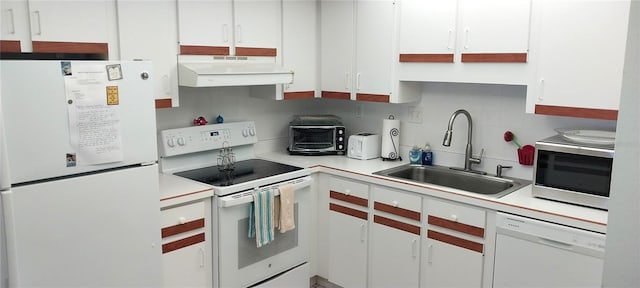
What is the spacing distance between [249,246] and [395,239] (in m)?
0.88

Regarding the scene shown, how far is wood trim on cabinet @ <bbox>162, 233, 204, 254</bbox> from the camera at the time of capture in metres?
2.70

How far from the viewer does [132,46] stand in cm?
278

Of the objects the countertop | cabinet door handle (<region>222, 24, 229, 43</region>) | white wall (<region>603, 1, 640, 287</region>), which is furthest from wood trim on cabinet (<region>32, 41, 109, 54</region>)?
white wall (<region>603, 1, 640, 287</region>)

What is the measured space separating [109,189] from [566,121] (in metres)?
2.44

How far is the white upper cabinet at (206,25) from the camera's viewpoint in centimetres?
301

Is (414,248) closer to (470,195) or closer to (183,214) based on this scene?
(470,195)

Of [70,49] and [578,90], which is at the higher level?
[70,49]

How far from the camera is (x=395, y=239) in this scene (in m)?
3.15

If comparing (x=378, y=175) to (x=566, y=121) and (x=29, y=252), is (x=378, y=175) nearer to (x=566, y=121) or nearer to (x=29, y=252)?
(x=566, y=121)

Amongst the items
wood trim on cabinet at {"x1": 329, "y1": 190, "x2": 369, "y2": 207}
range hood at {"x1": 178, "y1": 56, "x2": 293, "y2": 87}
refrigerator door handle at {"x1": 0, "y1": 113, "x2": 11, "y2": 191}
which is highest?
range hood at {"x1": 178, "y1": 56, "x2": 293, "y2": 87}

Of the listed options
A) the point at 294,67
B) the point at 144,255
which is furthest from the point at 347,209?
the point at 144,255

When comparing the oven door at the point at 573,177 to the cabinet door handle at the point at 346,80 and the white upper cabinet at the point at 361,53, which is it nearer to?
the white upper cabinet at the point at 361,53

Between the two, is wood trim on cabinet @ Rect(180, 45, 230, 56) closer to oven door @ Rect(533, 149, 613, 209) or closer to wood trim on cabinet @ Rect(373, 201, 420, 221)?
wood trim on cabinet @ Rect(373, 201, 420, 221)

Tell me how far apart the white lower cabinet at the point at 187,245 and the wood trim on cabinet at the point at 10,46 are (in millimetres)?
1012
